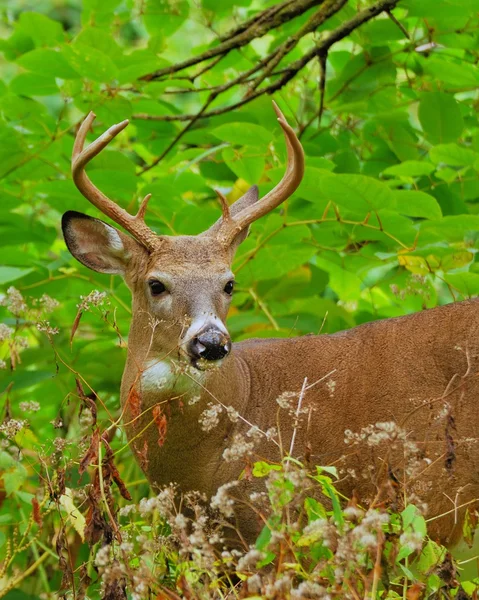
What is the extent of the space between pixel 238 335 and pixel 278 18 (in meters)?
1.82

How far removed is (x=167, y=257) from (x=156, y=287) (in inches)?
6.5

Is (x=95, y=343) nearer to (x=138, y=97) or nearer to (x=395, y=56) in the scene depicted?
(x=138, y=97)

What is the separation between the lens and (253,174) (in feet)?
19.6

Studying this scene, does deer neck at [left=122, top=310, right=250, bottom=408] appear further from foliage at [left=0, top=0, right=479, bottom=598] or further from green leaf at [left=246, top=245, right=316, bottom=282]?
green leaf at [left=246, top=245, right=316, bottom=282]

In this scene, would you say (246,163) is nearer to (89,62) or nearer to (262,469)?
(89,62)

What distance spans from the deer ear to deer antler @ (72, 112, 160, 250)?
0.10 m

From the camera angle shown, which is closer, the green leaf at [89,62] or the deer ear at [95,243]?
the deer ear at [95,243]

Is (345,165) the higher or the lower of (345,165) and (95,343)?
the higher

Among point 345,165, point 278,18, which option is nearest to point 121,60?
point 278,18

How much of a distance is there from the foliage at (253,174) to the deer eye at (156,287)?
14.7 inches

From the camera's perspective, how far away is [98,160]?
19.5 ft

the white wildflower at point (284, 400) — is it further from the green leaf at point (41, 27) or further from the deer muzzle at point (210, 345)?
the green leaf at point (41, 27)

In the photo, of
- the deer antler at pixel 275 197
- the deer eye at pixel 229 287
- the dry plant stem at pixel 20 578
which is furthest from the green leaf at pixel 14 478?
the deer antler at pixel 275 197

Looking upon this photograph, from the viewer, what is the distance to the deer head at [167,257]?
191 inches
